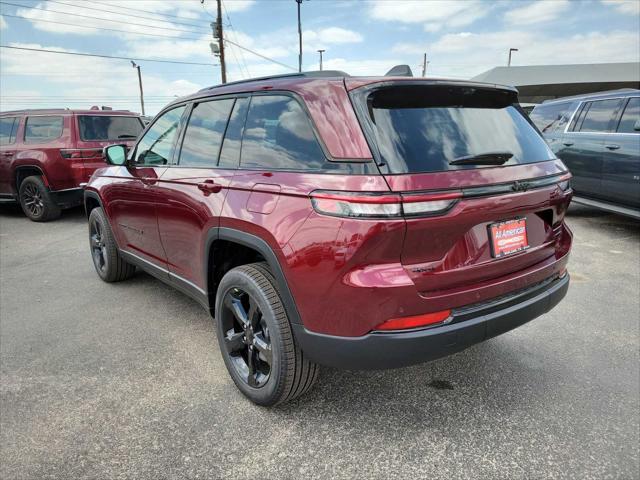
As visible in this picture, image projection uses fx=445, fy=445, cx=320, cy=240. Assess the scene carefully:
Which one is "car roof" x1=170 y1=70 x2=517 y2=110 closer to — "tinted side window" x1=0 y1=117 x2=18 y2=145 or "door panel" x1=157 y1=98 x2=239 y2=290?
"door panel" x1=157 y1=98 x2=239 y2=290

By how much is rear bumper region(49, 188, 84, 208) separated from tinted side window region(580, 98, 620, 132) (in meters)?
8.14

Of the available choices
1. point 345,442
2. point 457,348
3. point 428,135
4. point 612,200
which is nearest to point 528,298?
point 457,348

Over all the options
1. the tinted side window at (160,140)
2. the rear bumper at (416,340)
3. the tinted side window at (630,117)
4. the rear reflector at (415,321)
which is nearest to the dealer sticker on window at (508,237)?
the rear bumper at (416,340)

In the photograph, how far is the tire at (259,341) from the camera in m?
2.22

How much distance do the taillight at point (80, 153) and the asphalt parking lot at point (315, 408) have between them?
13.9ft

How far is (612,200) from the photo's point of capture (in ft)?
20.2

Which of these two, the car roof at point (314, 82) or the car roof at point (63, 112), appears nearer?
the car roof at point (314, 82)

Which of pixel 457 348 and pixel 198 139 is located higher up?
pixel 198 139

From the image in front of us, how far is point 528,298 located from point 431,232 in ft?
2.70

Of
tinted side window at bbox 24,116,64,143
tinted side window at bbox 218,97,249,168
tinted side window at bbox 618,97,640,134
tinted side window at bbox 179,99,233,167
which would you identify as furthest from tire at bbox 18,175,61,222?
tinted side window at bbox 618,97,640,134

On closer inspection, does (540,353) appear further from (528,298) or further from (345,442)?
(345,442)

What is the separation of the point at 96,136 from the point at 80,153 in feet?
1.45

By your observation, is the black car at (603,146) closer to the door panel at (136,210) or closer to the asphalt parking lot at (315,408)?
the asphalt parking lot at (315,408)

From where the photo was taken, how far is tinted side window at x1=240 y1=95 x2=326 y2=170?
2.13 metres
